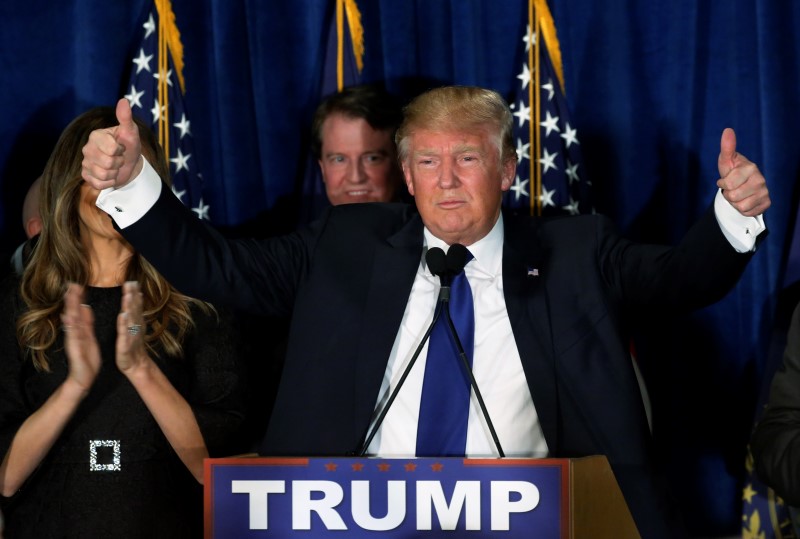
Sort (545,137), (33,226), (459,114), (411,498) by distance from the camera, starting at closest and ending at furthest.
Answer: (411,498), (459,114), (33,226), (545,137)

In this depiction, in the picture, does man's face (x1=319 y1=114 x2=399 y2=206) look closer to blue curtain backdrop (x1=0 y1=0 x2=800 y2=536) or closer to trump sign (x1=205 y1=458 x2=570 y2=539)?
blue curtain backdrop (x1=0 y1=0 x2=800 y2=536)

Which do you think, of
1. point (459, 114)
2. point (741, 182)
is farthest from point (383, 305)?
point (741, 182)

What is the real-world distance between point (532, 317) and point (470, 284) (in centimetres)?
17

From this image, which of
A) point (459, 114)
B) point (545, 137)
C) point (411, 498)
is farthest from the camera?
point (545, 137)

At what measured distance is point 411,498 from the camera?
1868mm

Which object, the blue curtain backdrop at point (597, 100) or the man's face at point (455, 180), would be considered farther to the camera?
the blue curtain backdrop at point (597, 100)

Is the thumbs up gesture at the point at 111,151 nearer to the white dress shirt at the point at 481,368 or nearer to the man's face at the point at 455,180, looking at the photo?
the white dress shirt at the point at 481,368

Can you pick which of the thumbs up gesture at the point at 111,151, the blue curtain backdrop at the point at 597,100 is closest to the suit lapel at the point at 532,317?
the thumbs up gesture at the point at 111,151

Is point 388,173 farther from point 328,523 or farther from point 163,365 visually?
point 328,523

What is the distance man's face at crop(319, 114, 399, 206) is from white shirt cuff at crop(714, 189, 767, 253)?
1.24 metres

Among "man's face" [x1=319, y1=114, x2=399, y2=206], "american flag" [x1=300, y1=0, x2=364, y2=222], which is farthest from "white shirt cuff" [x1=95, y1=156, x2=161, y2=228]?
"american flag" [x1=300, y1=0, x2=364, y2=222]

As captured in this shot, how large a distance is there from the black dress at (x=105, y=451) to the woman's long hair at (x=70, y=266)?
0.06 meters

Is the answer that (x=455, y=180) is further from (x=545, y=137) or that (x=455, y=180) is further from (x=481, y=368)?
(x=545, y=137)

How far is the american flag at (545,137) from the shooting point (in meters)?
3.53
